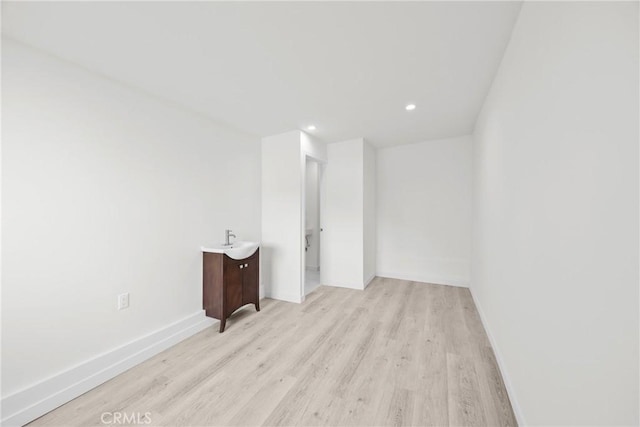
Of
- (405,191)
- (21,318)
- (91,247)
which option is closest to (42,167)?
(91,247)

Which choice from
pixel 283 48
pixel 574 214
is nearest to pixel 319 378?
pixel 574 214

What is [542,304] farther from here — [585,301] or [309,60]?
[309,60]

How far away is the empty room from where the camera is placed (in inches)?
31.3

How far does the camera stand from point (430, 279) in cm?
405

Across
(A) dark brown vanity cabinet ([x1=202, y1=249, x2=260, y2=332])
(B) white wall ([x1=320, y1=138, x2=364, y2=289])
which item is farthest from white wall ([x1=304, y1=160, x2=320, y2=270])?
(A) dark brown vanity cabinet ([x1=202, y1=249, x2=260, y2=332])

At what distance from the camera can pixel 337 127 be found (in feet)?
10.5

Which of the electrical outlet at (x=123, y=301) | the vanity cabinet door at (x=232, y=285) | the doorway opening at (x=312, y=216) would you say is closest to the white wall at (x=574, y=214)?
the vanity cabinet door at (x=232, y=285)

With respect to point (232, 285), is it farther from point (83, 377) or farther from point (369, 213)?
point (369, 213)

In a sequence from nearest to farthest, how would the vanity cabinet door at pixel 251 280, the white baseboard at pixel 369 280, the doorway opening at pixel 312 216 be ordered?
1. the vanity cabinet door at pixel 251 280
2. the white baseboard at pixel 369 280
3. the doorway opening at pixel 312 216

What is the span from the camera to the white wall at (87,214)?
4.92 ft

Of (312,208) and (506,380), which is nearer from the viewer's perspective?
(506,380)

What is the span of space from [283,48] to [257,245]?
6.62ft

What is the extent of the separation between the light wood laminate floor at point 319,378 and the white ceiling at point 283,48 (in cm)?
233

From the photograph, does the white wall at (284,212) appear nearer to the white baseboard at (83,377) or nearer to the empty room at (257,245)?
the empty room at (257,245)
